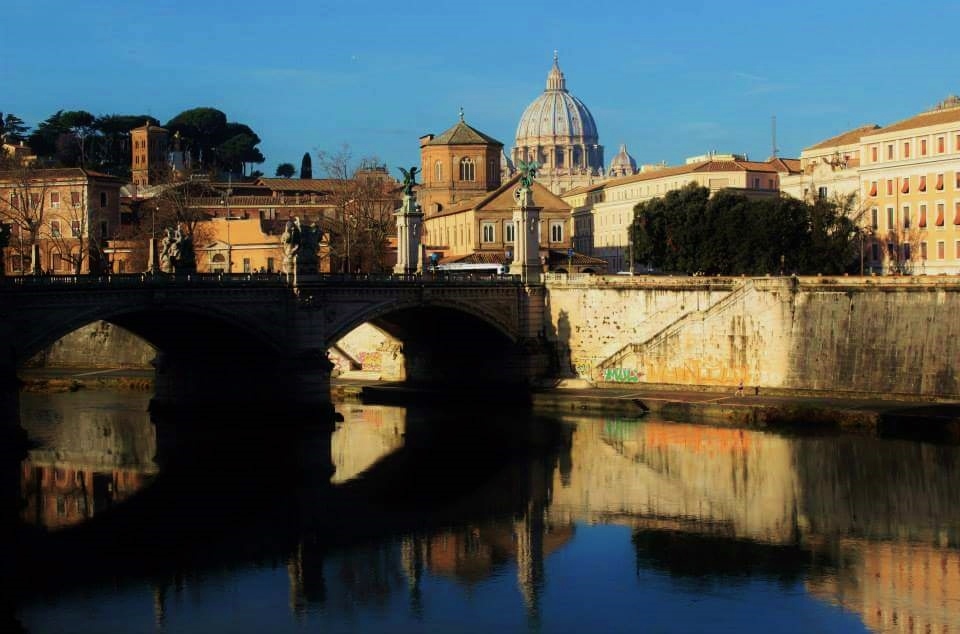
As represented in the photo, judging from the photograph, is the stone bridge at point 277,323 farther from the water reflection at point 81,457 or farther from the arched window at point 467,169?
the arched window at point 467,169

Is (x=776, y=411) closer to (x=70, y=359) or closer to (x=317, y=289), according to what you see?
(x=317, y=289)

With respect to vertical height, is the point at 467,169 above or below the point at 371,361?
above

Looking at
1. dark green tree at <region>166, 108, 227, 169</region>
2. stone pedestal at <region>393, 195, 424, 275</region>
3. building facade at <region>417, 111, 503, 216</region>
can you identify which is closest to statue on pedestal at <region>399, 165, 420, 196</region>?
stone pedestal at <region>393, 195, 424, 275</region>

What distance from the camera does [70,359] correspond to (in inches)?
2982

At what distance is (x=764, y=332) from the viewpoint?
58.4m

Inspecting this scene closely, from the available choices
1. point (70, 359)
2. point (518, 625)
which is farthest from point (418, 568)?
point (70, 359)

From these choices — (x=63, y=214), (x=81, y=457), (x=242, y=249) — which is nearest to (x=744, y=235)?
(x=242, y=249)

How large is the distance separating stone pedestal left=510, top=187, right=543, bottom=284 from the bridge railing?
2.44ft

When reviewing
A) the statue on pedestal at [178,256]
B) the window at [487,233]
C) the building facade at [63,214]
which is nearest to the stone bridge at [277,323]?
the statue on pedestal at [178,256]

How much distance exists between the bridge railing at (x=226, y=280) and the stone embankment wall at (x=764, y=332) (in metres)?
4.32

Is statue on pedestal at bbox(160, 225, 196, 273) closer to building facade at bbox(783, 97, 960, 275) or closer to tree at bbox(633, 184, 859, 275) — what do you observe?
tree at bbox(633, 184, 859, 275)

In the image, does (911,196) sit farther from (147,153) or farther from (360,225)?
(147,153)

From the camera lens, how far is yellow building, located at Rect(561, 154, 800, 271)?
334ft

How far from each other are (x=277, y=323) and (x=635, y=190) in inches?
2298
